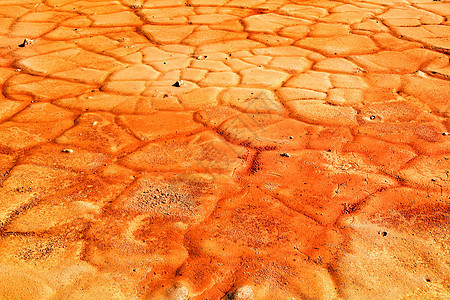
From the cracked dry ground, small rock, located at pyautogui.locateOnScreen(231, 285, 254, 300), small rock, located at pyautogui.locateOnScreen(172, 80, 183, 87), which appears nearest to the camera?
small rock, located at pyautogui.locateOnScreen(231, 285, 254, 300)

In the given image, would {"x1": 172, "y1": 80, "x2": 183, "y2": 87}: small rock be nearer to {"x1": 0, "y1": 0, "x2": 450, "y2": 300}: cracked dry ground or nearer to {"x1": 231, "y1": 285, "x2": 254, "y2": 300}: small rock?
{"x1": 0, "y1": 0, "x2": 450, "y2": 300}: cracked dry ground

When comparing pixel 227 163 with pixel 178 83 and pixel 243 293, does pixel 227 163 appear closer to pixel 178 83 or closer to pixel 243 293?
pixel 243 293

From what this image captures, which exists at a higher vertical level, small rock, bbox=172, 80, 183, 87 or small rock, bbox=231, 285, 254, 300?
small rock, bbox=231, 285, 254, 300

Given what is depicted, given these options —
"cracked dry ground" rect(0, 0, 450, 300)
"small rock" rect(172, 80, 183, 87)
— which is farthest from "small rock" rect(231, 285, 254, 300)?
"small rock" rect(172, 80, 183, 87)

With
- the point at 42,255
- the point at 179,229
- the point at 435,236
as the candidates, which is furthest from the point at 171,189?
the point at 435,236

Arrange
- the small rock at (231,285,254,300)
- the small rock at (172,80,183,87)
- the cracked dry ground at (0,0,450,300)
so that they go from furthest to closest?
the small rock at (172,80,183,87) < the cracked dry ground at (0,0,450,300) < the small rock at (231,285,254,300)

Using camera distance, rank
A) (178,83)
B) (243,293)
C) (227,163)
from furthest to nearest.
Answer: (178,83)
(227,163)
(243,293)

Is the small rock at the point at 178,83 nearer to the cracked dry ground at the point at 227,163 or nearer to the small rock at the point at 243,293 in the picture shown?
the cracked dry ground at the point at 227,163

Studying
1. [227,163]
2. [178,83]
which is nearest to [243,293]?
[227,163]
